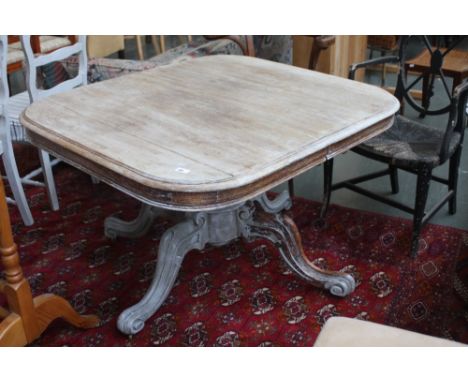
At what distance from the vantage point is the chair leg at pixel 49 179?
2719 millimetres

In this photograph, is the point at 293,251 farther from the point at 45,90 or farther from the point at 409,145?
the point at 45,90

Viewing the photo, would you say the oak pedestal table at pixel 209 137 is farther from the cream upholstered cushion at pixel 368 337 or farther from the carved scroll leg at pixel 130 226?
the cream upholstered cushion at pixel 368 337

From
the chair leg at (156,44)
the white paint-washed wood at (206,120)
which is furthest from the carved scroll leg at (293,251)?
the chair leg at (156,44)

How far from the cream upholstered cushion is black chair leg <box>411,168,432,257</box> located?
4.10ft

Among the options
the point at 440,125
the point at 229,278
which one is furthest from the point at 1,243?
the point at 440,125

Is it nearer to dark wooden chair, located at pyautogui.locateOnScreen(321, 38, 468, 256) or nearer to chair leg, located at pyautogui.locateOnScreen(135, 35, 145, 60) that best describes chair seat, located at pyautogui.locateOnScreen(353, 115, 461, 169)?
dark wooden chair, located at pyautogui.locateOnScreen(321, 38, 468, 256)

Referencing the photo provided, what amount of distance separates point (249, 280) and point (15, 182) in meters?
1.13

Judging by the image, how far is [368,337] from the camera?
113 cm

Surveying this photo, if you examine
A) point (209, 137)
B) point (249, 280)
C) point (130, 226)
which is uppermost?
point (209, 137)

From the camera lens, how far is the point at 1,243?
5.41ft

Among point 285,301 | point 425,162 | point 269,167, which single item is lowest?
point 285,301

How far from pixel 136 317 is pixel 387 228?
1.22 meters

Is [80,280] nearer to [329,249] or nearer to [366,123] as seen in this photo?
[329,249]

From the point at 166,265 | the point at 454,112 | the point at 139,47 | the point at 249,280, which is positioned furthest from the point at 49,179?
the point at 139,47
